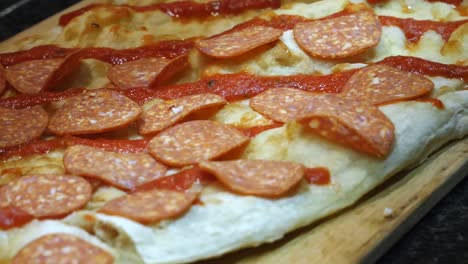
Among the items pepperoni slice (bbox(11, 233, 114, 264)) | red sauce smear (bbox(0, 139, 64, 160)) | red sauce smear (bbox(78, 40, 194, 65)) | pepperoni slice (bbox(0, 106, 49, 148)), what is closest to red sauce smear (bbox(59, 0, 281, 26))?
red sauce smear (bbox(78, 40, 194, 65))

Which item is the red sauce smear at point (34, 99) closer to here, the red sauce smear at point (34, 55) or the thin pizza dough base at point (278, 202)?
the red sauce smear at point (34, 55)

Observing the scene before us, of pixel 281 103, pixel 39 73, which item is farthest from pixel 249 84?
pixel 39 73

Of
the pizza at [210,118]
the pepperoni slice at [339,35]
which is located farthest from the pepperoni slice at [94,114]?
the pepperoni slice at [339,35]

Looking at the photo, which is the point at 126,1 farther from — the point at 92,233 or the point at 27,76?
the point at 92,233

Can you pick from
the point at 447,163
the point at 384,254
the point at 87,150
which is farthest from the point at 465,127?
the point at 87,150

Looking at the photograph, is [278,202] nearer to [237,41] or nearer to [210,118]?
[210,118]
